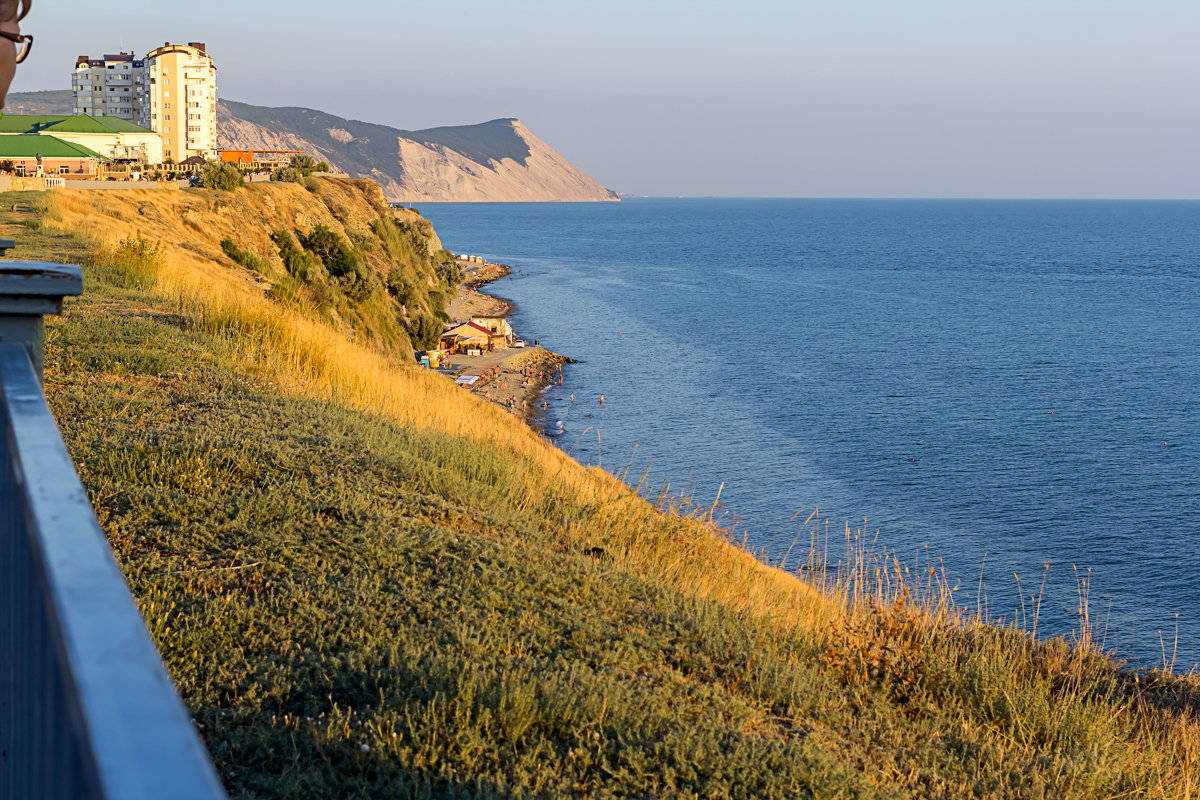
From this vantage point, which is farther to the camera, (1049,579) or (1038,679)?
(1049,579)

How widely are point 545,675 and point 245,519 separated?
2.51 metres

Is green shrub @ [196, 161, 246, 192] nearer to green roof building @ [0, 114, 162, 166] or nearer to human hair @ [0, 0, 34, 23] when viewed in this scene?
green roof building @ [0, 114, 162, 166]

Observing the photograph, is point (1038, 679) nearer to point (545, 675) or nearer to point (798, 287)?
point (545, 675)

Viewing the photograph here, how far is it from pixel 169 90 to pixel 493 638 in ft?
402

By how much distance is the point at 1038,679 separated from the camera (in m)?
7.33

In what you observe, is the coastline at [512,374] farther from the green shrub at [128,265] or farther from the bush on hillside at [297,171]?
the green shrub at [128,265]

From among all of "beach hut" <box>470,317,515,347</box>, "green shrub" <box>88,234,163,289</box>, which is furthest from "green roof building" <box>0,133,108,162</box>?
"green shrub" <box>88,234,163,289</box>

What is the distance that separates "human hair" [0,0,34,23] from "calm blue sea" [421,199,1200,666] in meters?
17.2

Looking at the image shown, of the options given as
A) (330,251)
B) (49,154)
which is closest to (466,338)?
(330,251)

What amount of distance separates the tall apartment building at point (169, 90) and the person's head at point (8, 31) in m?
110

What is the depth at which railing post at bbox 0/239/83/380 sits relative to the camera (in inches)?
94.4

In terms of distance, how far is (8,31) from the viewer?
103 inches

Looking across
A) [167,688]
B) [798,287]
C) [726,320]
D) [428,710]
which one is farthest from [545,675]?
[798,287]

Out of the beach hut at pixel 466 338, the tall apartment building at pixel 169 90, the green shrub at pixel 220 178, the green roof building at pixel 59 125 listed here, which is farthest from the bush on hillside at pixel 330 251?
the tall apartment building at pixel 169 90
